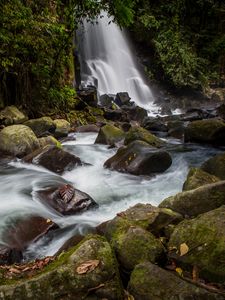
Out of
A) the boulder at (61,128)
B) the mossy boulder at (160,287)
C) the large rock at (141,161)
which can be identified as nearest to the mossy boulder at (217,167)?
the large rock at (141,161)

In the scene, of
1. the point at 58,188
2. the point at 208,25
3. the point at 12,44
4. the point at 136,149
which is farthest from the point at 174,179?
the point at 208,25

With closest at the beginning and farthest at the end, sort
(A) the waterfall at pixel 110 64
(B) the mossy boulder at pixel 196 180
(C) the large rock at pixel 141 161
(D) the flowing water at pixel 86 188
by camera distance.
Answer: (D) the flowing water at pixel 86 188
(B) the mossy boulder at pixel 196 180
(C) the large rock at pixel 141 161
(A) the waterfall at pixel 110 64

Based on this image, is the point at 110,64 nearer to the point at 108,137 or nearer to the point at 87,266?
the point at 108,137

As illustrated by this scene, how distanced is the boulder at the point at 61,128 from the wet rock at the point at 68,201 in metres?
5.37

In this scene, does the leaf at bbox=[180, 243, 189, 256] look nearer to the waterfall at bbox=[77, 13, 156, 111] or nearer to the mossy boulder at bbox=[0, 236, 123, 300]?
the mossy boulder at bbox=[0, 236, 123, 300]

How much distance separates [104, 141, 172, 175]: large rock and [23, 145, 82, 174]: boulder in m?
0.91

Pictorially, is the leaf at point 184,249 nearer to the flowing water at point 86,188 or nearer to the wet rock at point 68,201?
the flowing water at point 86,188

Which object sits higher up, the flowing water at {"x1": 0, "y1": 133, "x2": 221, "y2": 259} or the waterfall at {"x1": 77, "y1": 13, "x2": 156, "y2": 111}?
the waterfall at {"x1": 77, "y1": 13, "x2": 156, "y2": 111}

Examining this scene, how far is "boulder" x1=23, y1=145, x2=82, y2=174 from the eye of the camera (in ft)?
26.6

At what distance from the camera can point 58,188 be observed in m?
6.33

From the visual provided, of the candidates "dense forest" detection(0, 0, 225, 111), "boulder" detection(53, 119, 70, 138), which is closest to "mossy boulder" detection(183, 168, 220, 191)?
"dense forest" detection(0, 0, 225, 111)

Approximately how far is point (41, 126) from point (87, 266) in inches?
329

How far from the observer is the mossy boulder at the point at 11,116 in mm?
10844

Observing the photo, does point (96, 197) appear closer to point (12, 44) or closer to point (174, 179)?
point (174, 179)
